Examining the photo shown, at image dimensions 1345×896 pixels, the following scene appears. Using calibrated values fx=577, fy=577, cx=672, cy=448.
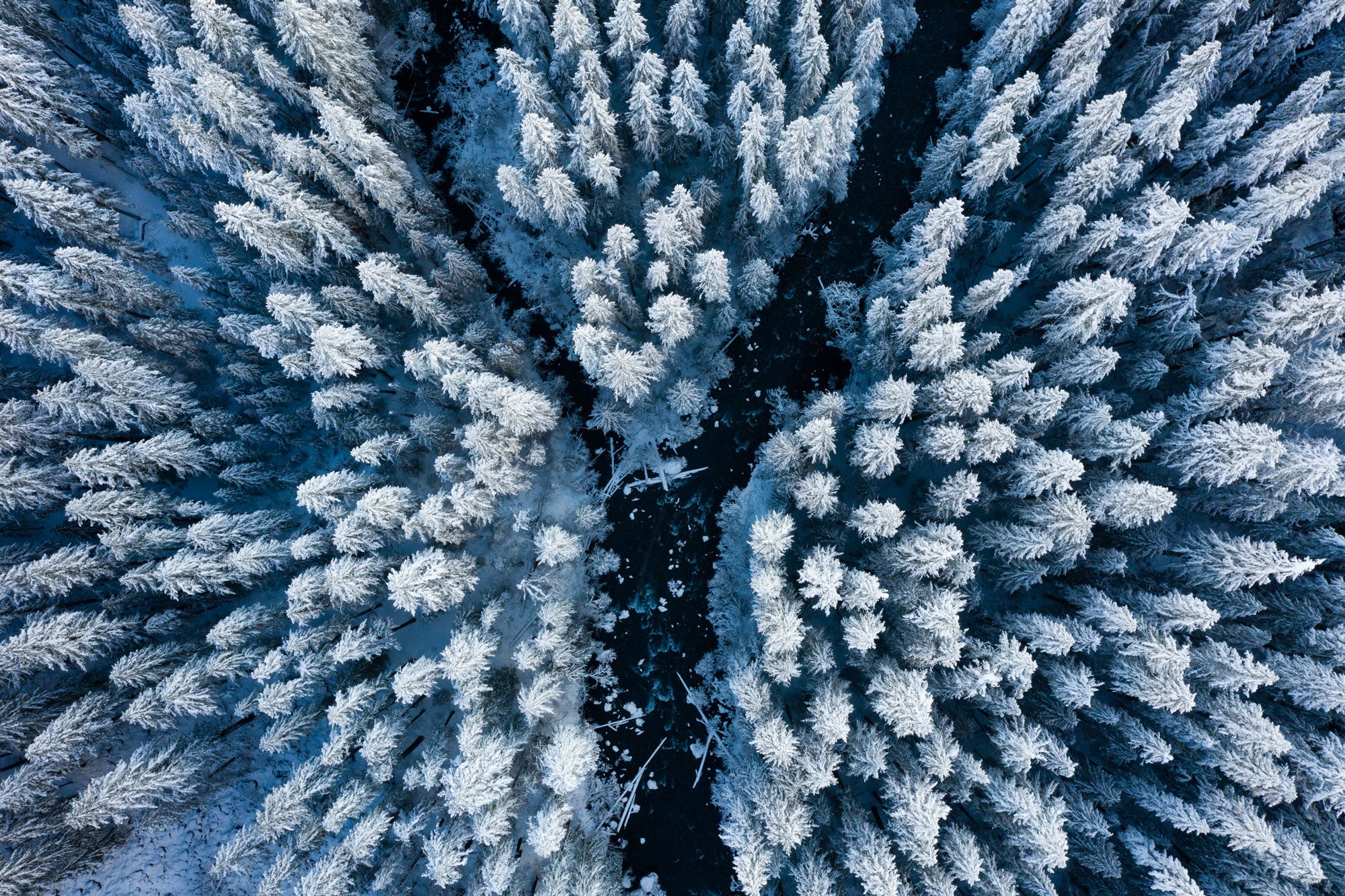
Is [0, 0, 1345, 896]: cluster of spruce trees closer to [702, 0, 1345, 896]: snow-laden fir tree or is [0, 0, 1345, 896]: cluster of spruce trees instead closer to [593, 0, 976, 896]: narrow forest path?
[702, 0, 1345, 896]: snow-laden fir tree

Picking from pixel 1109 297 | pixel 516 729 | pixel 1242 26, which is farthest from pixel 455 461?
pixel 1242 26

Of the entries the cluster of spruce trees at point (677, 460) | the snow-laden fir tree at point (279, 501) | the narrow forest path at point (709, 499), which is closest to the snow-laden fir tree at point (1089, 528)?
the cluster of spruce trees at point (677, 460)

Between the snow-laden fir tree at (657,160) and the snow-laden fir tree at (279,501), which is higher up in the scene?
the snow-laden fir tree at (657,160)

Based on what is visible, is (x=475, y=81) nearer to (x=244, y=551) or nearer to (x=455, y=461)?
(x=455, y=461)

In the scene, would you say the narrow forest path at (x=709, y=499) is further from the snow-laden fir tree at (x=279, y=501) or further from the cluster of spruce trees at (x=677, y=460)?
the snow-laden fir tree at (x=279, y=501)

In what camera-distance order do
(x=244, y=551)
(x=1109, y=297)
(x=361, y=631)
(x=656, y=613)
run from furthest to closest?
1. (x=656, y=613)
2. (x=361, y=631)
3. (x=244, y=551)
4. (x=1109, y=297)

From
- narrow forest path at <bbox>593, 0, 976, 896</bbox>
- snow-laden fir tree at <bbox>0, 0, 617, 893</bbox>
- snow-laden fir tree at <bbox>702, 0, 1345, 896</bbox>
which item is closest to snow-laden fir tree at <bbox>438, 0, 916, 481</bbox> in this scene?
narrow forest path at <bbox>593, 0, 976, 896</bbox>
